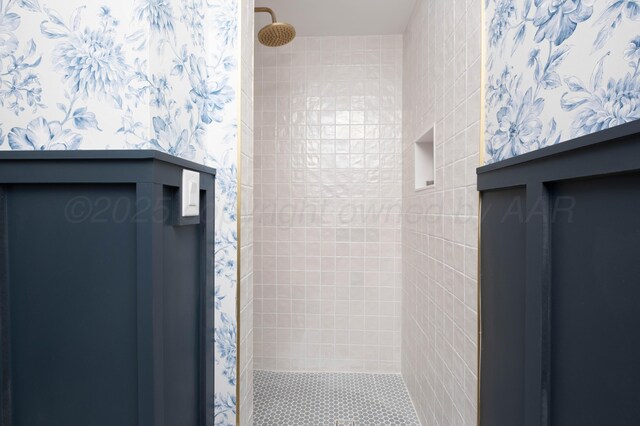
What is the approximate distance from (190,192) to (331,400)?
1.70m

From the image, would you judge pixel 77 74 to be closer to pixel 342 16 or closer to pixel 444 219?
pixel 444 219

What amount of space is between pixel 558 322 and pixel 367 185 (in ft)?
5.90

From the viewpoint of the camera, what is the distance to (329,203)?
2.40 meters

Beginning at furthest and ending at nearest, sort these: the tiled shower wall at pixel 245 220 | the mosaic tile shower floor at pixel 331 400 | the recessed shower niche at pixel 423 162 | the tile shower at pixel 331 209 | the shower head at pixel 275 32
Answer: the tile shower at pixel 331 209 < the recessed shower niche at pixel 423 162 < the mosaic tile shower floor at pixel 331 400 < the shower head at pixel 275 32 < the tiled shower wall at pixel 245 220

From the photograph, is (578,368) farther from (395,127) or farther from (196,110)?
(395,127)

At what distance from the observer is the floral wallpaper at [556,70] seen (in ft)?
1.70

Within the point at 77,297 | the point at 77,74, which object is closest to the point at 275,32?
the point at 77,74

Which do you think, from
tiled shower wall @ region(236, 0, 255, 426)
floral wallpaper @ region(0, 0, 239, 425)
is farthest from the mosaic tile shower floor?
floral wallpaper @ region(0, 0, 239, 425)

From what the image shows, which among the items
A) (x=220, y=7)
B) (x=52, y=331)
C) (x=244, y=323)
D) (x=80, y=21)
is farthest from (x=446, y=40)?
(x=52, y=331)

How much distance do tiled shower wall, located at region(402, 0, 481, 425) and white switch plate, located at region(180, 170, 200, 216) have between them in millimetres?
876

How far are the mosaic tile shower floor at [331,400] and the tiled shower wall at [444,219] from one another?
0.45ft

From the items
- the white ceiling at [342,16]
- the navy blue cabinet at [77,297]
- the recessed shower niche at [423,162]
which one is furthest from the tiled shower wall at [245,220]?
the recessed shower niche at [423,162]

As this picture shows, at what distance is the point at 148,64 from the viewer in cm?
72

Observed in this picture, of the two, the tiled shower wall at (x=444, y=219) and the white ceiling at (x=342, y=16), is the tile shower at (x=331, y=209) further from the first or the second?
the tiled shower wall at (x=444, y=219)
